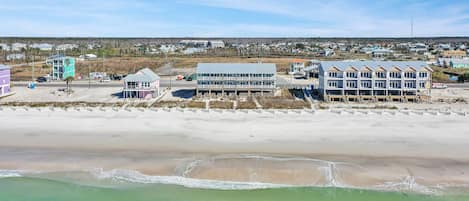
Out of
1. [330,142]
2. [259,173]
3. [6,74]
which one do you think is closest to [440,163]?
[330,142]

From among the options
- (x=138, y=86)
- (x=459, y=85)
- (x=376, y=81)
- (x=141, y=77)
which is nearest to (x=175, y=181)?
(x=138, y=86)

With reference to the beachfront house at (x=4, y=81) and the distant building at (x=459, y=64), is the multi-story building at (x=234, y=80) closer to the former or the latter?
the beachfront house at (x=4, y=81)

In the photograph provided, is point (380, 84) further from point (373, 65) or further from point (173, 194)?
point (173, 194)

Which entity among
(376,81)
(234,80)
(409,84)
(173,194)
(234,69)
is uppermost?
(234,69)

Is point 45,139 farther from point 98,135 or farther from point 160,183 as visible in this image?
point 160,183

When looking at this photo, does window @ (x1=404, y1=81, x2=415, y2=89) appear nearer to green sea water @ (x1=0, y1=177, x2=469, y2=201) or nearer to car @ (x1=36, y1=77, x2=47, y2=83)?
green sea water @ (x1=0, y1=177, x2=469, y2=201)

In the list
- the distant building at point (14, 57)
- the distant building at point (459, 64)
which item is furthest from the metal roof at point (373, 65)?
the distant building at point (14, 57)
